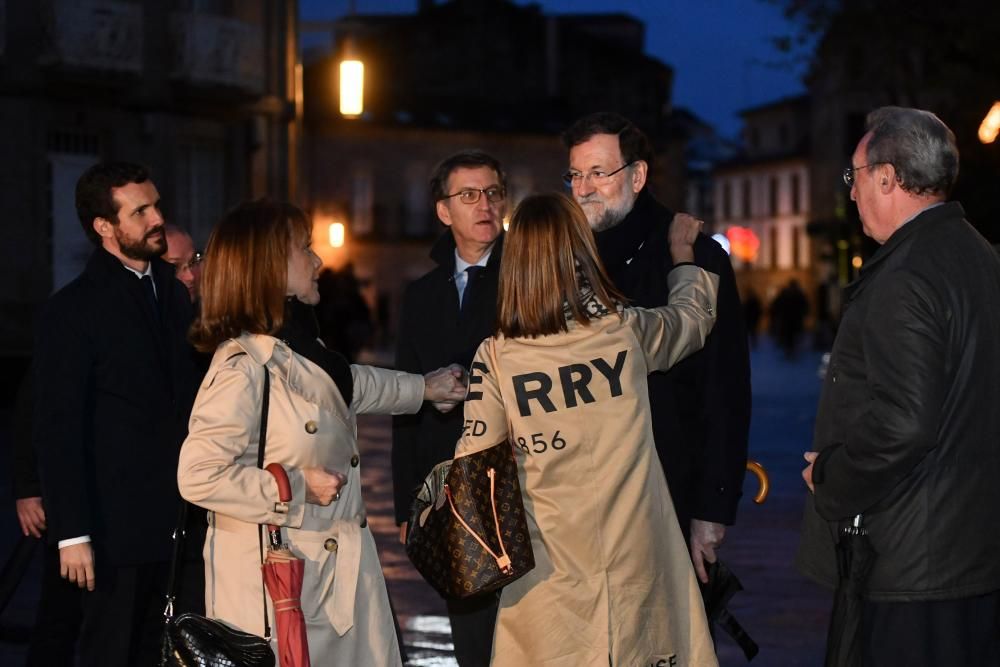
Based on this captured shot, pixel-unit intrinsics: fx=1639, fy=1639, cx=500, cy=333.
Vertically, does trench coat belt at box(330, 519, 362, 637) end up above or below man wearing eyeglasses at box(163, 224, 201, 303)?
below

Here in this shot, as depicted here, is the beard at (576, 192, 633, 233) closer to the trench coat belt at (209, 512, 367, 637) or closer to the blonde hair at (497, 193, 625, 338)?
the blonde hair at (497, 193, 625, 338)

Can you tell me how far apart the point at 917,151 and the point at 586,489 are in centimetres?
136

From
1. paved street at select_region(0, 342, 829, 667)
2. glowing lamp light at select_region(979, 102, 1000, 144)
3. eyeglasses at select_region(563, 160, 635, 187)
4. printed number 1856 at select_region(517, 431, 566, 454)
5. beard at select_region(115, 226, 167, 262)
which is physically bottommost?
paved street at select_region(0, 342, 829, 667)

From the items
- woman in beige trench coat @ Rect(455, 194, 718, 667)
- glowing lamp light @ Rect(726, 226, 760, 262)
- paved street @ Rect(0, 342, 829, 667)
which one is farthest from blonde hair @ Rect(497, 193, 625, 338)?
glowing lamp light @ Rect(726, 226, 760, 262)

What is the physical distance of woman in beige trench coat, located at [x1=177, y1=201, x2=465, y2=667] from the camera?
479cm

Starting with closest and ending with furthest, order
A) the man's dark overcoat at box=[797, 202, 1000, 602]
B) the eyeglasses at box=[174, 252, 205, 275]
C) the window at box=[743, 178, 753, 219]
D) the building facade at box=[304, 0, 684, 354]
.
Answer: the man's dark overcoat at box=[797, 202, 1000, 602] < the eyeglasses at box=[174, 252, 205, 275] < the building facade at box=[304, 0, 684, 354] < the window at box=[743, 178, 753, 219]

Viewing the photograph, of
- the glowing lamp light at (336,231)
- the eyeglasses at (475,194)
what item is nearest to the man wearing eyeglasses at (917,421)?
the eyeglasses at (475,194)

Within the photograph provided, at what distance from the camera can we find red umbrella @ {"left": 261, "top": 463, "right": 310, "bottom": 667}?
4.72 m

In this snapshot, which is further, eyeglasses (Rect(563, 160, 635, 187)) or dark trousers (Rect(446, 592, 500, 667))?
dark trousers (Rect(446, 592, 500, 667))

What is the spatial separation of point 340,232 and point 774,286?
205 feet

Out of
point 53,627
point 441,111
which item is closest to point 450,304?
point 53,627

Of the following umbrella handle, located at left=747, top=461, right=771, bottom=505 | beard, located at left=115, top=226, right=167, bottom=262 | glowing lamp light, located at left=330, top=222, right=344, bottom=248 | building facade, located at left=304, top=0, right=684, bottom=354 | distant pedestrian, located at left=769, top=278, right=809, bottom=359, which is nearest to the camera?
umbrella handle, located at left=747, top=461, right=771, bottom=505

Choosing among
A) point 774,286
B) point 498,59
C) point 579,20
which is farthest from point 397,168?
point 774,286

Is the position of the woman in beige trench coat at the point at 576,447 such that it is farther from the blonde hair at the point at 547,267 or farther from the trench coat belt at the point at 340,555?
the trench coat belt at the point at 340,555
